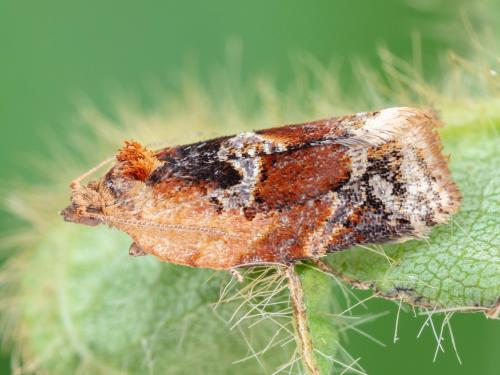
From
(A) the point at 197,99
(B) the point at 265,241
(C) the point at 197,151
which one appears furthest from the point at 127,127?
(B) the point at 265,241

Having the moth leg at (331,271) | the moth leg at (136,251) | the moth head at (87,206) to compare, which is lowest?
the moth leg at (331,271)

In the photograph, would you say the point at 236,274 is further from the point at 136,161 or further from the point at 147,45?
the point at 147,45

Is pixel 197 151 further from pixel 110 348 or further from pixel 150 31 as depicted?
pixel 150 31

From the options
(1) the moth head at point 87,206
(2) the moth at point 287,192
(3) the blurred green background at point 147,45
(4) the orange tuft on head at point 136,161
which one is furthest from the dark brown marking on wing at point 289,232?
(3) the blurred green background at point 147,45

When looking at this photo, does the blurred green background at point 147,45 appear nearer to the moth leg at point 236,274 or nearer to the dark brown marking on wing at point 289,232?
the dark brown marking on wing at point 289,232

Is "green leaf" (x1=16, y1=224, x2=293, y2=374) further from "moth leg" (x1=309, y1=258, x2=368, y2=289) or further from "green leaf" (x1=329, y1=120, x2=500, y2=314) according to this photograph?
"green leaf" (x1=329, y1=120, x2=500, y2=314)

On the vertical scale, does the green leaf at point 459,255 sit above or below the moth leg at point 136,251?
below

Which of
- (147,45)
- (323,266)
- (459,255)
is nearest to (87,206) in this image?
(323,266)
